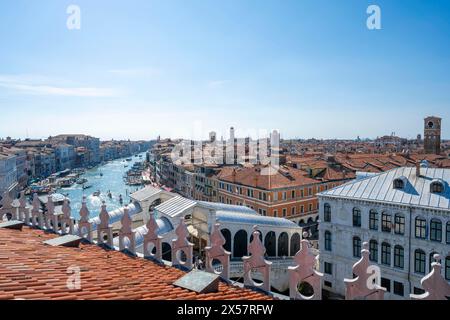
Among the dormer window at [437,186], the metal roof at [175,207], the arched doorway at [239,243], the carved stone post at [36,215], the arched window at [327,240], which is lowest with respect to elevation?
the arched window at [327,240]

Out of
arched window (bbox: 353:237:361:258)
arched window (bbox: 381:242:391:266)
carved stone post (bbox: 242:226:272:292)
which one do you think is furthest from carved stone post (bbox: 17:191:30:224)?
arched window (bbox: 381:242:391:266)

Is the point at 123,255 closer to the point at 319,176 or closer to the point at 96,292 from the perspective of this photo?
the point at 96,292

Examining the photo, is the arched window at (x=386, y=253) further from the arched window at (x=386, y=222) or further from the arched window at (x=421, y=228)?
the arched window at (x=421, y=228)

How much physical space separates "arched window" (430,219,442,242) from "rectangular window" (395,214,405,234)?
4.28ft

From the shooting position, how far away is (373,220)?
19875mm

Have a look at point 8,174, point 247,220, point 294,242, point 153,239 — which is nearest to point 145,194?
point 247,220

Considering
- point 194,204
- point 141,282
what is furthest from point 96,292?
point 194,204

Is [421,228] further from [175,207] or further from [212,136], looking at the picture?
[212,136]

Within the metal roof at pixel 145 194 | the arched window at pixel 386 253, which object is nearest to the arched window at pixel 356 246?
the arched window at pixel 386 253

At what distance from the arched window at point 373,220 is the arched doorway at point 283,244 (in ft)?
15.2

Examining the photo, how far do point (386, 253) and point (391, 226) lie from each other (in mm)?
1578

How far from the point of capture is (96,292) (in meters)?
4.14

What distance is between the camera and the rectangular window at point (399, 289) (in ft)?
61.7
